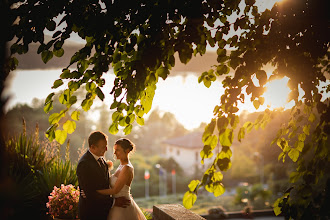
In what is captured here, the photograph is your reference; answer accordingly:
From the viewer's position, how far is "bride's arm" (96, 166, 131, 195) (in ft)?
13.4

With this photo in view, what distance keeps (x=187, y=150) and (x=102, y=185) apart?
63.9m

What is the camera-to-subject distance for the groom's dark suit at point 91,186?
3.94 meters

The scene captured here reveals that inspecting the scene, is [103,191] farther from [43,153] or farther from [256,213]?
[256,213]

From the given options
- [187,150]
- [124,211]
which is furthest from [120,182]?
[187,150]

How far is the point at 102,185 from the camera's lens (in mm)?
4055

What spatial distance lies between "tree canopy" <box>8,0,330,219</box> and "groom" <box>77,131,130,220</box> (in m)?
1.81

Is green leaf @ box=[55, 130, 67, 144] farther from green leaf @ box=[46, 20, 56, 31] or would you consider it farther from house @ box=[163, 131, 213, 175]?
house @ box=[163, 131, 213, 175]

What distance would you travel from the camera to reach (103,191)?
13.3 ft

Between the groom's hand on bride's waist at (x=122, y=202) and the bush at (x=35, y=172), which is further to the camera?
the bush at (x=35, y=172)

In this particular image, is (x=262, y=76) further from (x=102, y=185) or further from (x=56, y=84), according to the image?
(x=102, y=185)

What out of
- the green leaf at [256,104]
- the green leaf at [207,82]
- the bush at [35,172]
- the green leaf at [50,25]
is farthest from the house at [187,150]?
the green leaf at [50,25]

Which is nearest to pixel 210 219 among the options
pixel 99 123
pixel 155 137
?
pixel 99 123

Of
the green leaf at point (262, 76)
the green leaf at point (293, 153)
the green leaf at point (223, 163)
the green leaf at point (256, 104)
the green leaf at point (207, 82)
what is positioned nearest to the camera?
the green leaf at point (223, 163)

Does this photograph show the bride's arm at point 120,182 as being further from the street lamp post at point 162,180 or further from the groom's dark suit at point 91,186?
the street lamp post at point 162,180
